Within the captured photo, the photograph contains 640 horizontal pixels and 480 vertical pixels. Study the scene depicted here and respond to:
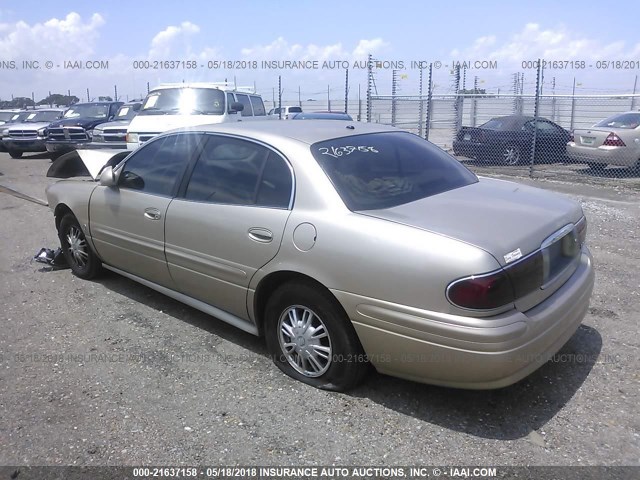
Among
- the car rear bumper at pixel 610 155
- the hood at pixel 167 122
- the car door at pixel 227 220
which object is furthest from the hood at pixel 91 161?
the car rear bumper at pixel 610 155

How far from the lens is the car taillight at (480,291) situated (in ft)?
8.64

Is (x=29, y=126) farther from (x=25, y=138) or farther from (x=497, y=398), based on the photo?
(x=497, y=398)

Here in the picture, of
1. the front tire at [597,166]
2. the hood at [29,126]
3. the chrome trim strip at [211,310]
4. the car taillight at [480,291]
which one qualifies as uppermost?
the hood at [29,126]

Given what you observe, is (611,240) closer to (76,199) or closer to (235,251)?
(235,251)

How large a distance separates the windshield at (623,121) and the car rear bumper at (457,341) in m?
10.0

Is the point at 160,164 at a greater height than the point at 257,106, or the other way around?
the point at 257,106

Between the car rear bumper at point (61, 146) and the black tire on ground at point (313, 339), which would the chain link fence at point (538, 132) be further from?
the black tire on ground at point (313, 339)

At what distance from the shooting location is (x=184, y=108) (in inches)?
422

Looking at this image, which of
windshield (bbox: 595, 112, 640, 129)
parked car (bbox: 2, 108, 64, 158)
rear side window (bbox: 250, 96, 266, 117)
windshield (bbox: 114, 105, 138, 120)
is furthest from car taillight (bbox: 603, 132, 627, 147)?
parked car (bbox: 2, 108, 64, 158)

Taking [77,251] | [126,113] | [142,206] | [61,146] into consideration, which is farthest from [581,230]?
[61,146]

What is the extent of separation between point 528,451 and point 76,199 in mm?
4289

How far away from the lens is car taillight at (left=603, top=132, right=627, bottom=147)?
36.8 feet

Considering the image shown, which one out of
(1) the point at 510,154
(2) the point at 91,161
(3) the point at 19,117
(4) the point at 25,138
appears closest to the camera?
(2) the point at 91,161

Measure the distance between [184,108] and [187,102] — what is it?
156 mm
